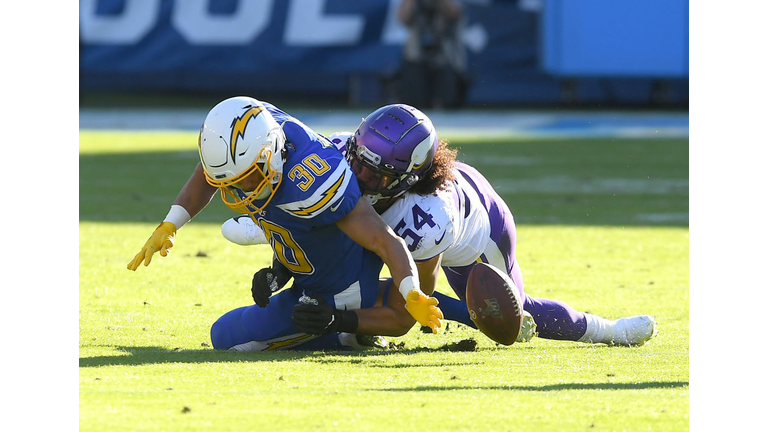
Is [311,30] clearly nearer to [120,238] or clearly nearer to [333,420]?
[120,238]

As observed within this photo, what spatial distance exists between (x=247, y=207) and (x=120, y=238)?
3.14 meters

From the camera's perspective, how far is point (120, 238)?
6730 mm

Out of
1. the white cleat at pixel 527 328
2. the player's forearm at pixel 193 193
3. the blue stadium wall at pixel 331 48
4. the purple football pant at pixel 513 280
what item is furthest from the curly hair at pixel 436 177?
the blue stadium wall at pixel 331 48

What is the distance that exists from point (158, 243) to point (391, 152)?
0.90 metres

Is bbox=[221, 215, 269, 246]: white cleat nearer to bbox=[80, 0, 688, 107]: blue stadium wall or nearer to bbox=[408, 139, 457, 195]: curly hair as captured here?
bbox=[408, 139, 457, 195]: curly hair

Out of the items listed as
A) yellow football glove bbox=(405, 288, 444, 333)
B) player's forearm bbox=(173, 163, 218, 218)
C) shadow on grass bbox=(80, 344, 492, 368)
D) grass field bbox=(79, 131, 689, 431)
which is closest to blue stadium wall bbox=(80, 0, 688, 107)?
grass field bbox=(79, 131, 689, 431)

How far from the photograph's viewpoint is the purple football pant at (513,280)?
429 centimetres

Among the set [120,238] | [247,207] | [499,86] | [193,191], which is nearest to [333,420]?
[247,207]

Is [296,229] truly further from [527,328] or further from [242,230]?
[527,328]

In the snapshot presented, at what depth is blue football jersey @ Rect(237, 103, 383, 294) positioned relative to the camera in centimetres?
370

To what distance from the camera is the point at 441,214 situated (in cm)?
403

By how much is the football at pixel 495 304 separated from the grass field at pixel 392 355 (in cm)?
11

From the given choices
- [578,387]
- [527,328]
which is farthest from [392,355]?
[578,387]

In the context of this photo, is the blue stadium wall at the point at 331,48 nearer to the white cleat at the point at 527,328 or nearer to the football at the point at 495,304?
the white cleat at the point at 527,328
